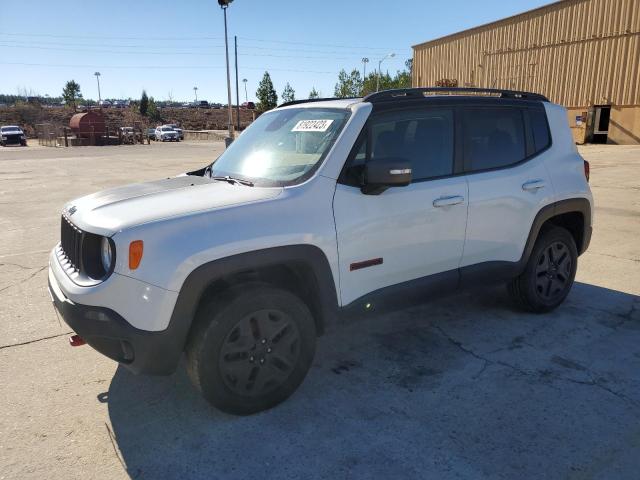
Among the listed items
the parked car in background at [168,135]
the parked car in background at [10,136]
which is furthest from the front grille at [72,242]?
the parked car in background at [168,135]

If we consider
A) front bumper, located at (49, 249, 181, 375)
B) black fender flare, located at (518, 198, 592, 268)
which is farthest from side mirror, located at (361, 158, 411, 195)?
black fender flare, located at (518, 198, 592, 268)

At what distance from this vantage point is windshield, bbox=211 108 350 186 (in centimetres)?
318

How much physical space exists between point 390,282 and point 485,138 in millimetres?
1457

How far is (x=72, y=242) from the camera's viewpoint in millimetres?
3016

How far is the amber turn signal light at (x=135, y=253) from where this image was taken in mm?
2477

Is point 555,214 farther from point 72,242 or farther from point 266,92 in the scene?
point 266,92

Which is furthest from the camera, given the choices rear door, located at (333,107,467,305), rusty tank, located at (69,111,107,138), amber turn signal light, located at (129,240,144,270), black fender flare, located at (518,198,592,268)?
rusty tank, located at (69,111,107,138)

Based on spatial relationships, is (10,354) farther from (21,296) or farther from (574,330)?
(574,330)

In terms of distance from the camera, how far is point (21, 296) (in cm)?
496

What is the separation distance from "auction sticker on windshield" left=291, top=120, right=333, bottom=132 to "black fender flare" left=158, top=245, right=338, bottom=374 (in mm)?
920

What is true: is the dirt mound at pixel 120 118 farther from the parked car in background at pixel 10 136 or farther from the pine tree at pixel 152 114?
the parked car in background at pixel 10 136

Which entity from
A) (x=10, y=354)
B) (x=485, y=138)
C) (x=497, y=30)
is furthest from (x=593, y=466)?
(x=497, y=30)

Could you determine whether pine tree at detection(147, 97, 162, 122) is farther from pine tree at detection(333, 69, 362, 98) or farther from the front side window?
the front side window

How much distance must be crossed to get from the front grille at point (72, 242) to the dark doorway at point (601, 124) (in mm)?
35015
